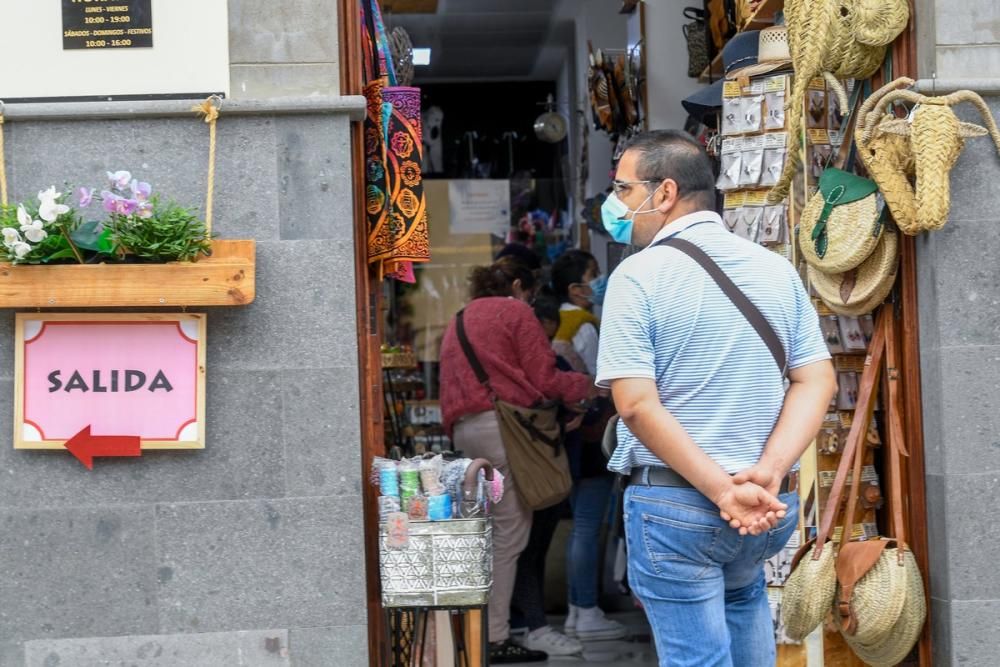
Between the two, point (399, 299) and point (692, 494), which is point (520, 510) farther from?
point (399, 299)

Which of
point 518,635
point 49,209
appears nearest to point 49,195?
point 49,209

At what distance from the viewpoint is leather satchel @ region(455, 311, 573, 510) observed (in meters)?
6.32

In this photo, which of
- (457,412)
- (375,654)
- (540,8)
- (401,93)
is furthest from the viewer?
(540,8)

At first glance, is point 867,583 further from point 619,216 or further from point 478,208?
point 478,208

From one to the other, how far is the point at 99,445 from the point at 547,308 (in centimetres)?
345

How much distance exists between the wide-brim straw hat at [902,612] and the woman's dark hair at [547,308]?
3.09 m

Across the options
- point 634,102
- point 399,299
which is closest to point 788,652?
point 634,102

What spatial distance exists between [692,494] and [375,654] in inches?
66.1

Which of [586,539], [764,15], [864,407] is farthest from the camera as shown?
[586,539]

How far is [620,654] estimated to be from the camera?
6770 mm

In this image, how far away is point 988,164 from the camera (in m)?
4.45

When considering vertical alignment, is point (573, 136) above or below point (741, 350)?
above

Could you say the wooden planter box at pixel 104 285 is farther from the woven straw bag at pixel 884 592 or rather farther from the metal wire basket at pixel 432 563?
the woven straw bag at pixel 884 592

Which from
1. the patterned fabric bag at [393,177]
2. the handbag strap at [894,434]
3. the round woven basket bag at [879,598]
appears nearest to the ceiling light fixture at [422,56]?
the patterned fabric bag at [393,177]
